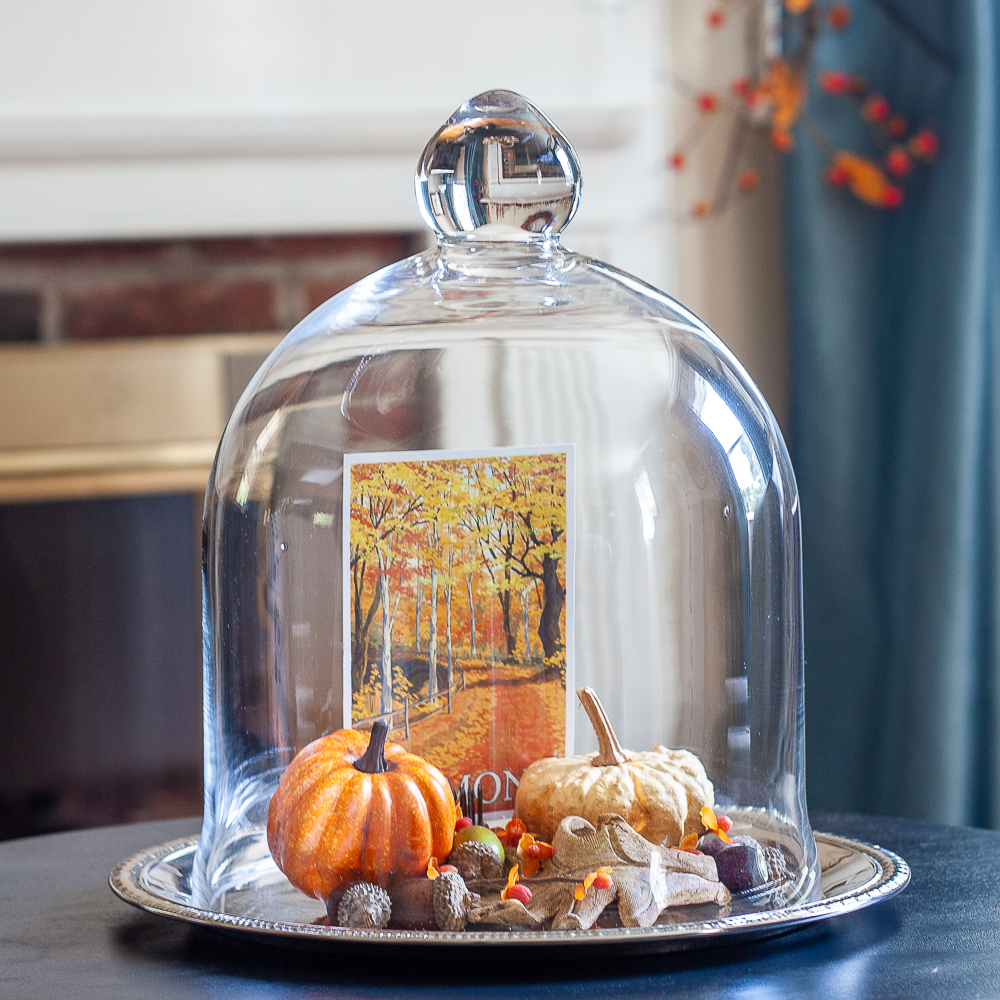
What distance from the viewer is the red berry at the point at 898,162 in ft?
4.99

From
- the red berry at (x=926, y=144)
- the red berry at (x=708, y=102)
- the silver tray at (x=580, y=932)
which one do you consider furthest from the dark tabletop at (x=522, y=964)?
the red berry at (x=708, y=102)

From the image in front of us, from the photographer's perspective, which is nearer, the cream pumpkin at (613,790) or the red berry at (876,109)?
the cream pumpkin at (613,790)

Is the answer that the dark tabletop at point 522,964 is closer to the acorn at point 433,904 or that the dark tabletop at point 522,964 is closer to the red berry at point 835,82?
the acorn at point 433,904

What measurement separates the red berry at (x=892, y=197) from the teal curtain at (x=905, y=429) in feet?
0.07

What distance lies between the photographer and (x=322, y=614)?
20.9 inches

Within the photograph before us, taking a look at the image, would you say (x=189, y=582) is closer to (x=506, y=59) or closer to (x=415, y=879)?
(x=506, y=59)

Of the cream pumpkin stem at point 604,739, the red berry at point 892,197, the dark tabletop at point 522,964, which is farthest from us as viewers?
the red berry at point 892,197

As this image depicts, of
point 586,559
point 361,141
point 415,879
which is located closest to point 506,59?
point 361,141

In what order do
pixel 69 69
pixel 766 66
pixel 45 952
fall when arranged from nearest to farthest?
pixel 45 952
pixel 69 69
pixel 766 66

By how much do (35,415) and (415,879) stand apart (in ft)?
4.21

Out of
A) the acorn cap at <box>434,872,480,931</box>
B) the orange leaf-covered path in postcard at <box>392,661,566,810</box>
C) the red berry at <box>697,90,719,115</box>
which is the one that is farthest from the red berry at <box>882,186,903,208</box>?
the acorn cap at <box>434,872,480,931</box>

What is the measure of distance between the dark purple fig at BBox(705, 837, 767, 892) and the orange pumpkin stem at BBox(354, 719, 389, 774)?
0.43 feet

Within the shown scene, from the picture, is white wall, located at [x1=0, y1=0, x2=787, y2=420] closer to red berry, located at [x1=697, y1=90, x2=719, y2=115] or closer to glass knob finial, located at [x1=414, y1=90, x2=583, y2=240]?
red berry, located at [x1=697, y1=90, x2=719, y2=115]

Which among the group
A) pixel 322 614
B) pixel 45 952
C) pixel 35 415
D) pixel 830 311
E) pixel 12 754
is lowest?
pixel 12 754
